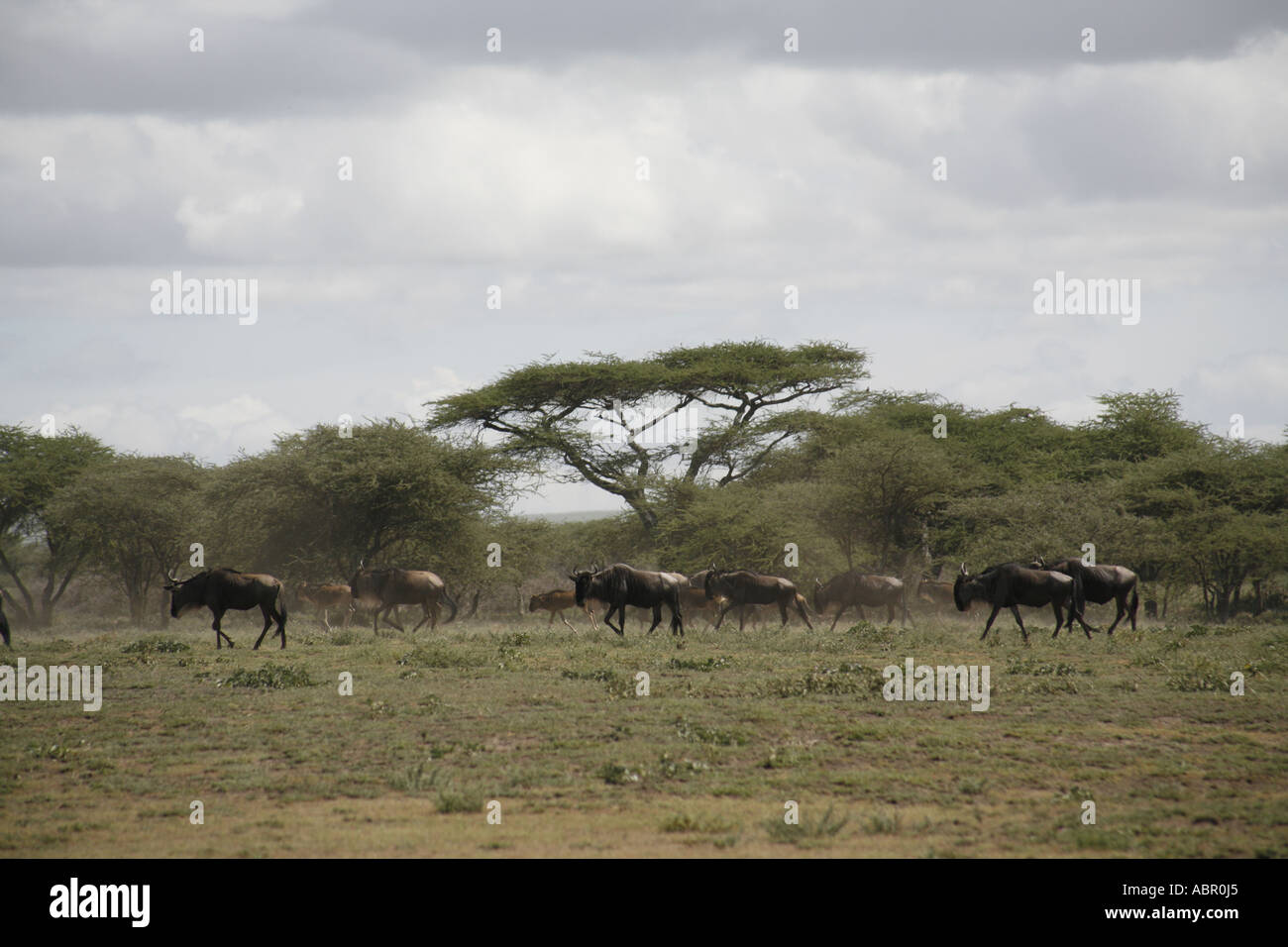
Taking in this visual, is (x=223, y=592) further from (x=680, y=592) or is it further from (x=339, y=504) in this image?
(x=339, y=504)

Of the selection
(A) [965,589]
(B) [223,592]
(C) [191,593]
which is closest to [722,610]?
(A) [965,589]

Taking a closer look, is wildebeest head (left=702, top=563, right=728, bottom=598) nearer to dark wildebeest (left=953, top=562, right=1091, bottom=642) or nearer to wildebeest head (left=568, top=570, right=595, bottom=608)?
wildebeest head (left=568, top=570, right=595, bottom=608)

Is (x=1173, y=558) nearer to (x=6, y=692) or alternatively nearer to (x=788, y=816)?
(x=788, y=816)

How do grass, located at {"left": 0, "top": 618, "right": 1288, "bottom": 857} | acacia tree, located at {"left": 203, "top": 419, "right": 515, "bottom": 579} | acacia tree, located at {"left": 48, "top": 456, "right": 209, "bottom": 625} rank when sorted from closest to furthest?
grass, located at {"left": 0, "top": 618, "right": 1288, "bottom": 857}
acacia tree, located at {"left": 203, "top": 419, "right": 515, "bottom": 579}
acacia tree, located at {"left": 48, "top": 456, "right": 209, "bottom": 625}

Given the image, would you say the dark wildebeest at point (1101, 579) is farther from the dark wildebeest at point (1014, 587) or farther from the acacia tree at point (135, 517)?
the acacia tree at point (135, 517)

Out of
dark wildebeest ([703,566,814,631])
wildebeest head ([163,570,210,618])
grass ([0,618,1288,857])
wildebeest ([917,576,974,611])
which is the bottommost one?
wildebeest ([917,576,974,611])

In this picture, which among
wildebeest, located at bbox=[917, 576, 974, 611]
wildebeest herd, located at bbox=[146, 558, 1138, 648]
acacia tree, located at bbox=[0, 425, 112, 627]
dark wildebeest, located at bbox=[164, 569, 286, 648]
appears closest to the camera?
dark wildebeest, located at bbox=[164, 569, 286, 648]

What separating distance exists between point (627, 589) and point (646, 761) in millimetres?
11677

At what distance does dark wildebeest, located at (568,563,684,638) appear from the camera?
21.6 metres

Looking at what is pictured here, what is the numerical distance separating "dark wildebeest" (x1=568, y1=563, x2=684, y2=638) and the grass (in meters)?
3.71

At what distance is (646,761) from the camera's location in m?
10.6

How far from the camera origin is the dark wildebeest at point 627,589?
21625 millimetres

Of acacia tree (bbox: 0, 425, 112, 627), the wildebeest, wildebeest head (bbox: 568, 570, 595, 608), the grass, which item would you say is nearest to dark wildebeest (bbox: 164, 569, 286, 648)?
the grass

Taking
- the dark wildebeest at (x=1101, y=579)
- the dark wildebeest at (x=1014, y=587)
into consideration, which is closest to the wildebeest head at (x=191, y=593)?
the dark wildebeest at (x=1014, y=587)
